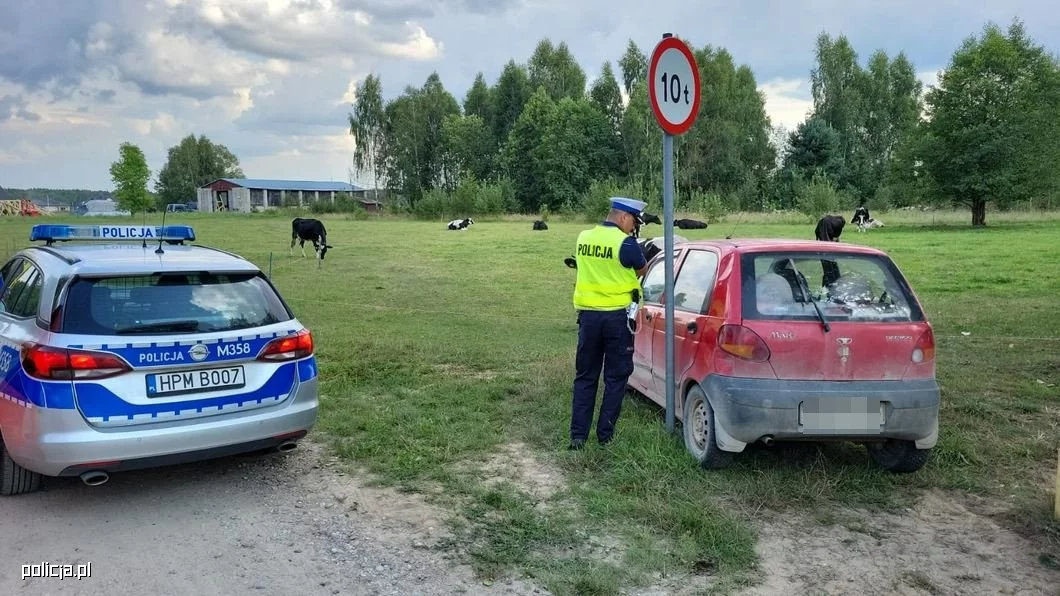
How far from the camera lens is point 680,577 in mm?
3713

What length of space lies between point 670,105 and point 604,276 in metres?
1.41

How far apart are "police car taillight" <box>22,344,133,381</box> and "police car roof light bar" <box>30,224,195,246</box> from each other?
168 centimetres

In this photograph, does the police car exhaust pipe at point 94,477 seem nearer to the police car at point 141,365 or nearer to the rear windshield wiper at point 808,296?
the police car at point 141,365

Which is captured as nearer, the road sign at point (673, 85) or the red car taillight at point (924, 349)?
the red car taillight at point (924, 349)

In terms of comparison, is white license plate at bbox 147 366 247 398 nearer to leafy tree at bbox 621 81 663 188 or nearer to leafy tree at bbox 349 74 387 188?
leafy tree at bbox 621 81 663 188

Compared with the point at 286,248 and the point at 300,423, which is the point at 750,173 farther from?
the point at 300,423

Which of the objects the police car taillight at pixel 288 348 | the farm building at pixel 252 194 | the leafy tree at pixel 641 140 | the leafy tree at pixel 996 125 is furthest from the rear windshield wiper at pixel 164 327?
the farm building at pixel 252 194

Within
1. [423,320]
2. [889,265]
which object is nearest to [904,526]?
[889,265]

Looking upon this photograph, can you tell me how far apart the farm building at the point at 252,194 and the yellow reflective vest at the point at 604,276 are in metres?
96.0

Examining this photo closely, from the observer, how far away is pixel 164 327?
4.59m

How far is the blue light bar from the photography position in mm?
5840

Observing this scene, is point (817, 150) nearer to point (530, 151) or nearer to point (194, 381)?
point (530, 151)

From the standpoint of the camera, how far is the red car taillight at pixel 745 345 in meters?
4.77

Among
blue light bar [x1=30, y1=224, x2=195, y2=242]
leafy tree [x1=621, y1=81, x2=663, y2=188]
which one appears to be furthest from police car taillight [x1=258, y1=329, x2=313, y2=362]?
leafy tree [x1=621, y1=81, x2=663, y2=188]
